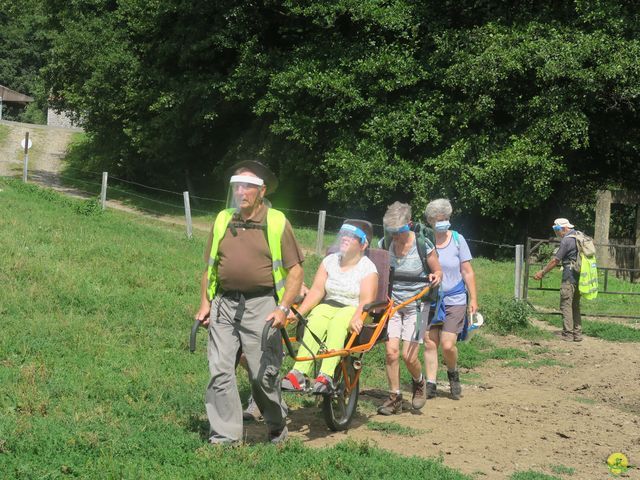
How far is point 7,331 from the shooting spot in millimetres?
9656

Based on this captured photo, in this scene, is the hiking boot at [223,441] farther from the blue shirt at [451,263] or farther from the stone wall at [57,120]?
the stone wall at [57,120]

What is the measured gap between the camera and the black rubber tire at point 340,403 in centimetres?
743

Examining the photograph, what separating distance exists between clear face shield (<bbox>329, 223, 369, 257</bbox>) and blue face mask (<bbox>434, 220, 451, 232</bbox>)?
1649mm

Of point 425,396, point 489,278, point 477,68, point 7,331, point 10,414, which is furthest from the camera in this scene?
point 477,68

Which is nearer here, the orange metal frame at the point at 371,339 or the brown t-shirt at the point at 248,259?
the brown t-shirt at the point at 248,259

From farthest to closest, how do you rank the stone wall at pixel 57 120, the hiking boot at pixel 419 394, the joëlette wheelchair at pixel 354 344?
the stone wall at pixel 57 120 → the hiking boot at pixel 419 394 → the joëlette wheelchair at pixel 354 344

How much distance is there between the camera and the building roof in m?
75.8

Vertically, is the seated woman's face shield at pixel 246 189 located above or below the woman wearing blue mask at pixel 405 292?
above

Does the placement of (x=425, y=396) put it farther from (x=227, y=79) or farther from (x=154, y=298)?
(x=227, y=79)

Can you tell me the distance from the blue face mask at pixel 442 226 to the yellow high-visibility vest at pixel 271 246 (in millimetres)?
2785

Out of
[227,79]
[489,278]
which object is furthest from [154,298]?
[227,79]

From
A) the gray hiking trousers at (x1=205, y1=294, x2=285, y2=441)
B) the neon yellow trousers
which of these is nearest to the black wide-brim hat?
the gray hiking trousers at (x1=205, y1=294, x2=285, y2=441)

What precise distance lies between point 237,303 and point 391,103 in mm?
18137
